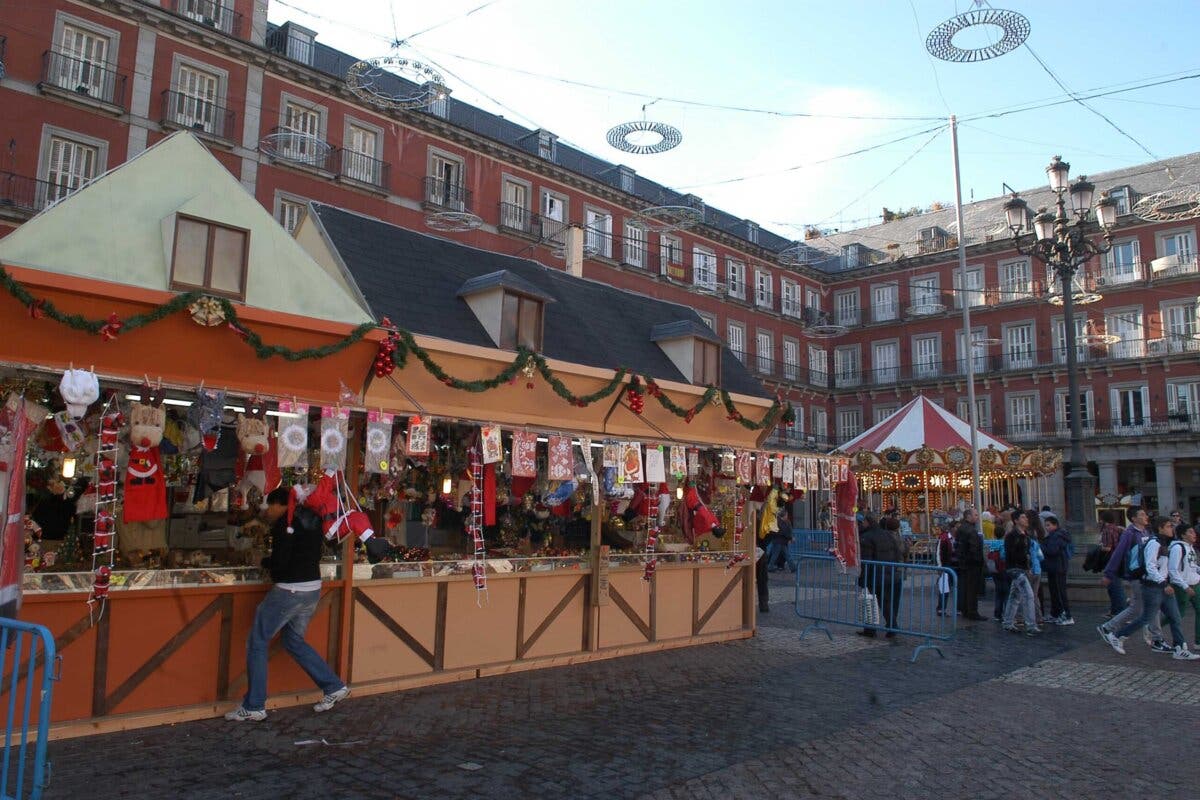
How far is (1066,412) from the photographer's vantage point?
4166 cm

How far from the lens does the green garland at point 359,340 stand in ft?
20.5

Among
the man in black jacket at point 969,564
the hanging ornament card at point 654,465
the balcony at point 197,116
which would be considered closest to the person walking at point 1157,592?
the man in black jacket at point 969,564

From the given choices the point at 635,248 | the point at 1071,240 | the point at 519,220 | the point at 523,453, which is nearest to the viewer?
the point at 523,453

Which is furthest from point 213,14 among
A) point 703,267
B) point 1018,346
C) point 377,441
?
point 1018,346

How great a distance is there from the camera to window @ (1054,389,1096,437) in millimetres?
40513

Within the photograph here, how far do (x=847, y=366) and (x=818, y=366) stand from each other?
1818 mm

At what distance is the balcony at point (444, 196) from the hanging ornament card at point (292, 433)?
75.7ft

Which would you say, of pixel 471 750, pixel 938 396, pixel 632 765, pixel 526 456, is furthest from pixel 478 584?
pixel 938 396

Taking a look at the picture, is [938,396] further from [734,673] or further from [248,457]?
[248,457]

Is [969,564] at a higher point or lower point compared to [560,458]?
lower

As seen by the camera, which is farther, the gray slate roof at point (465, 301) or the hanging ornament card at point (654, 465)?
the hanging ornament card at point (654, 465)

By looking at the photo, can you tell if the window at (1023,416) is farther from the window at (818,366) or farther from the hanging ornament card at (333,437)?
the hanging ornament card at (333,437)

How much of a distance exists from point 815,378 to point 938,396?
6.76m

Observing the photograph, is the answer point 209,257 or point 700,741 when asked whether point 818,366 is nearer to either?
point 700,741
